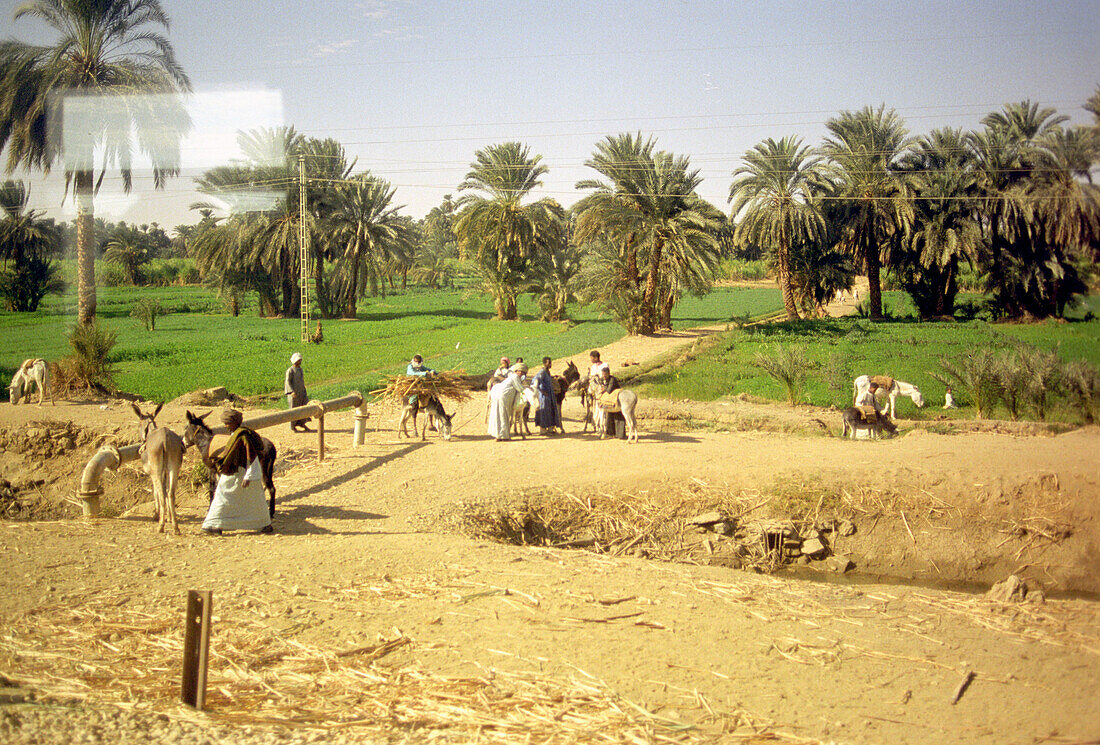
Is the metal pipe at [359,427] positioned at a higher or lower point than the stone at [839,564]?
higher

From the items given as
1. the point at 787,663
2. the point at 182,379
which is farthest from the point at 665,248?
the point at 787,663

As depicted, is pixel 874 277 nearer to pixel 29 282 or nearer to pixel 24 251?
pixel 24 251

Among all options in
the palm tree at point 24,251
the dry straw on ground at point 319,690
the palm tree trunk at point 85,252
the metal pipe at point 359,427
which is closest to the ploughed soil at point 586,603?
the dry straw on ground at point 319,690

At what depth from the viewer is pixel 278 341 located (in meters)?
34.2

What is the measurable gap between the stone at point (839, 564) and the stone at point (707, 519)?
58.6 inches

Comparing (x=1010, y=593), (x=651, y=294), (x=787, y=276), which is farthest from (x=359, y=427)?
(x=787, y=276)

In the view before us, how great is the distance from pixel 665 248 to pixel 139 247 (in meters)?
28.1

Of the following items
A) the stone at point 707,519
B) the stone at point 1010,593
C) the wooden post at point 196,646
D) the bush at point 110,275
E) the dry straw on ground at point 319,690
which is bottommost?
the stone at point 707,519

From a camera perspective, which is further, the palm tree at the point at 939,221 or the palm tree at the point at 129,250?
the palm tree at the point at 129,250

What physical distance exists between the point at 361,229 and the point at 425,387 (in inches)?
1332

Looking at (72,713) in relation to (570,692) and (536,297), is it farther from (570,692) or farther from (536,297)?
(536,297)

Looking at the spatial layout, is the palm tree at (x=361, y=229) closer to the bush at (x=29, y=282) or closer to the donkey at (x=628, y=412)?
the bush at (x=29, y=282)

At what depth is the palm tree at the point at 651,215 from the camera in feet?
101

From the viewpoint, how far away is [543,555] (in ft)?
28.0
